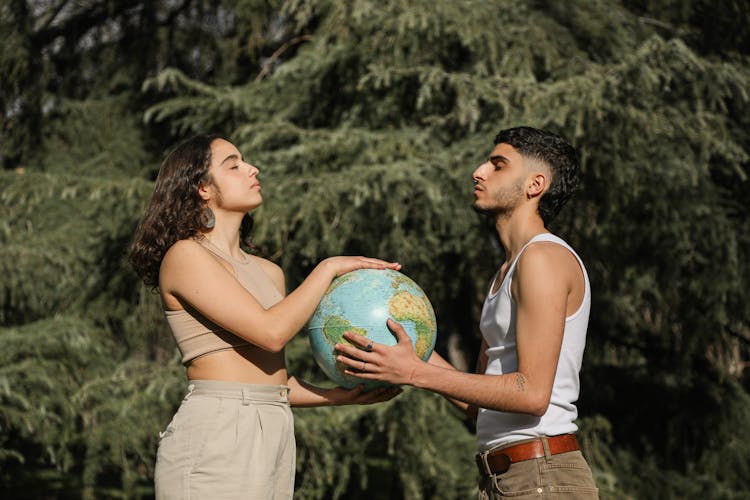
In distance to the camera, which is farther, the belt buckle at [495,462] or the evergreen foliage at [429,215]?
the evergreen foliage at [429,215]

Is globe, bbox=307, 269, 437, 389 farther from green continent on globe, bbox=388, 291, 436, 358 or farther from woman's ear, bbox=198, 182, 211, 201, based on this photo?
woman's ear, bbox=198, 182, 211, 201

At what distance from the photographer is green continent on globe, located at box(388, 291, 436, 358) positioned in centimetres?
281

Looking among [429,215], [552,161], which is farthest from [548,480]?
[429,215]

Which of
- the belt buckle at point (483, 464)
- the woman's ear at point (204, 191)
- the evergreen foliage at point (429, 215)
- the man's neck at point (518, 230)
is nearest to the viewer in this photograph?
the belt buckle at point (483, 464)

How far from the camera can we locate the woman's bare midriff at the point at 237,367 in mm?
2762

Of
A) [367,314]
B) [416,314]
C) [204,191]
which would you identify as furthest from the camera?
[204,191]

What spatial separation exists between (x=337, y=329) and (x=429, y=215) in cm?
324

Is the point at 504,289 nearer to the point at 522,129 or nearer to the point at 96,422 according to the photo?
the point at 522,129

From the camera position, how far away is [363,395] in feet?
9.92

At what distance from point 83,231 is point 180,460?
182 inches

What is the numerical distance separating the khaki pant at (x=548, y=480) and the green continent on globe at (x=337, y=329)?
2.03 feet

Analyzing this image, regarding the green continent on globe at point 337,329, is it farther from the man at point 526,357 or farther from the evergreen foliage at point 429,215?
the evergreen foliage at point 429,215

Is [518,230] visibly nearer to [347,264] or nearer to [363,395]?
[347,264]

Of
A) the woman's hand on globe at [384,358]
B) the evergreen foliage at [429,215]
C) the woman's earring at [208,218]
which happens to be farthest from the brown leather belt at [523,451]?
the evergreen foliage at [429,215]
